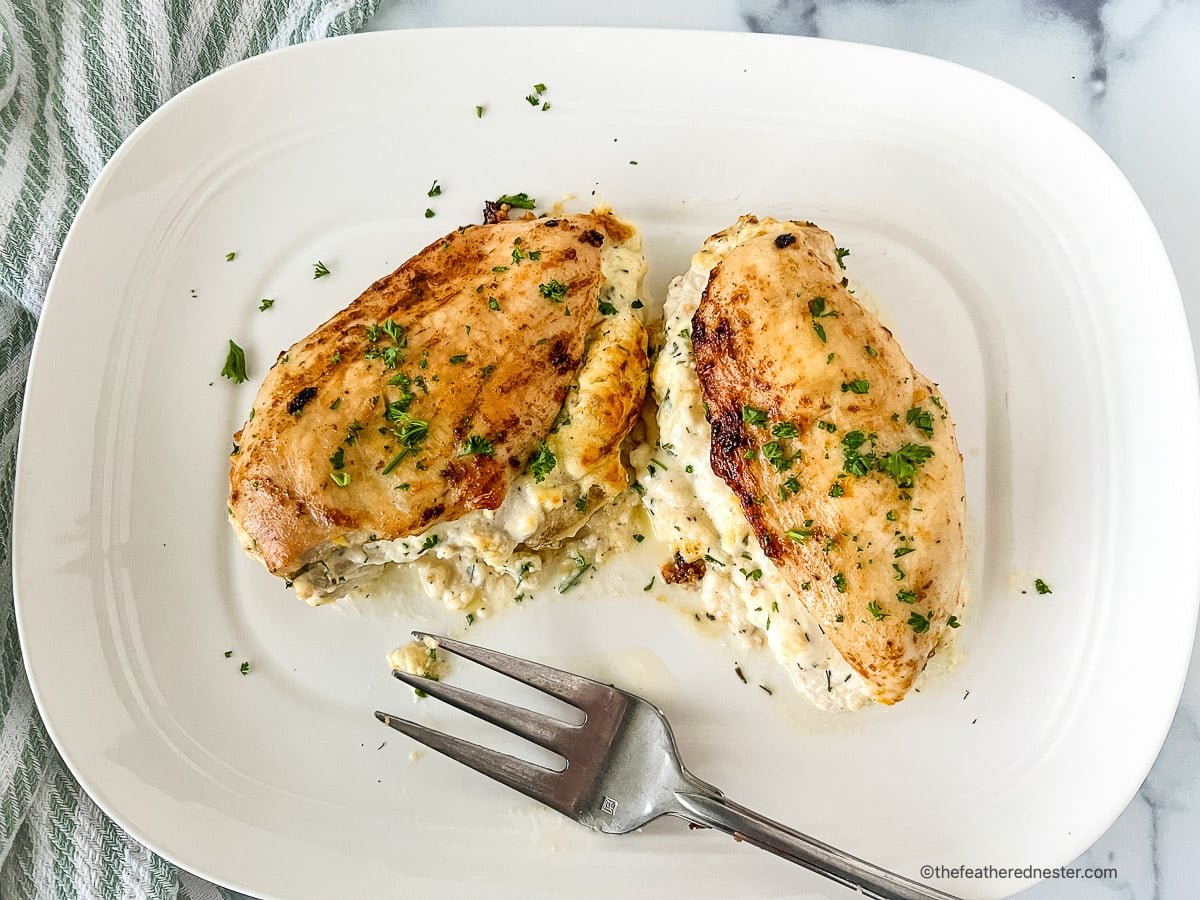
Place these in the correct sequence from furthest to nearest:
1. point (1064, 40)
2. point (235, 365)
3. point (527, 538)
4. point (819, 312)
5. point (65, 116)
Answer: point (1064, 40), point (65, 116), point (235, 365), point (527, 538), point (819, 312)

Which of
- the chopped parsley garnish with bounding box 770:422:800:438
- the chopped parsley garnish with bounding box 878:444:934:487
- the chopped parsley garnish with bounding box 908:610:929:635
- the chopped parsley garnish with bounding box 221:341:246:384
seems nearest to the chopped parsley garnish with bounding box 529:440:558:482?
the chopped parsley garnish with bounding box 770:422:800:438

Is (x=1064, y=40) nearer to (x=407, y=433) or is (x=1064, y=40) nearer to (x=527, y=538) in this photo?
(x=527, y=538)

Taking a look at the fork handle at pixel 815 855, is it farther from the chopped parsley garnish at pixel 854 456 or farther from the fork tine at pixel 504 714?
the chopped parsley garnish at pixel 854 456

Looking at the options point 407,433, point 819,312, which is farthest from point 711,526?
point 407,433

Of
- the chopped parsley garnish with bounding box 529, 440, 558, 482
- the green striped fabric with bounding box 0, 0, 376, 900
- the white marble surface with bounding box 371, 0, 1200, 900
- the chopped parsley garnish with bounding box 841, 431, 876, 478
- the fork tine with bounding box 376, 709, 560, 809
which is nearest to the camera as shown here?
the chopped parsley garnish with bounding box 841, 431, 876, 478

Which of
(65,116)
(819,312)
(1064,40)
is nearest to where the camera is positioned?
(819,312)

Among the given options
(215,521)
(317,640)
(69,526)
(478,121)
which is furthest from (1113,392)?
(69,526)

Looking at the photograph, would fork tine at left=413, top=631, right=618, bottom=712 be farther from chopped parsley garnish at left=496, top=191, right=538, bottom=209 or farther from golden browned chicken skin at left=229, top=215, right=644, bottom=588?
chopped parsley garnish at left=496, top=191, right=538, bottom=209

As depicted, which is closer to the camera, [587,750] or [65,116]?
[587,750]
